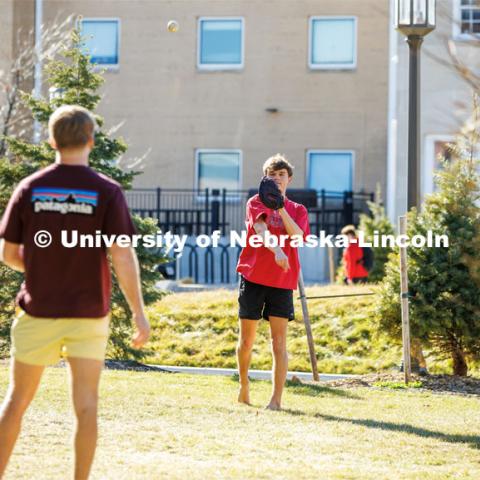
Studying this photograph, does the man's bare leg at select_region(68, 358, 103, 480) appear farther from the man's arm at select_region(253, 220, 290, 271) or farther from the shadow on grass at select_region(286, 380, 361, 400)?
the shadow on grass at select_region(286, 380, 361, 400)

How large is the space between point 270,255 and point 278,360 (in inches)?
33.9

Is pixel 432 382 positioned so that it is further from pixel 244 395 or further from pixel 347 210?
pixel 347 210

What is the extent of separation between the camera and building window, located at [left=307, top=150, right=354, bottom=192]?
92.7 feet

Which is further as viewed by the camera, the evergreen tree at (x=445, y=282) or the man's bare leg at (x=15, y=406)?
the evergreen tree at (x=445, y=282)

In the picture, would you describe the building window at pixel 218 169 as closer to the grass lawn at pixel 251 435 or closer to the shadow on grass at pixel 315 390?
the shadow on grass at pixel 315 390

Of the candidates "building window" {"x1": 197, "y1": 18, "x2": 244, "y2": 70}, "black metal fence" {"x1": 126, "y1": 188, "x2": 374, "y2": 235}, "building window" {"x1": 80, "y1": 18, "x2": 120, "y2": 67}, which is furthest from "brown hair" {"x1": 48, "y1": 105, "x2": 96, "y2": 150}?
"building window" {"x1": 80, "y1": 18, "x2": 120, "y2": 67}

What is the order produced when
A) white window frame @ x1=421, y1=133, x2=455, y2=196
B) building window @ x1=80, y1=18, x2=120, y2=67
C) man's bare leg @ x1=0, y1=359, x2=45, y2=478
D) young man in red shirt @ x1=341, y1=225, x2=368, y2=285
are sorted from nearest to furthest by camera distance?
man's bare leg @ x1=0, y1=359, x2=45, y2=478
young man in red shirt @ x1=341, y1=225, x2=368, y2=285
white window frame @ x1=421, y1=133, x2=455, y2=196
building window @ x1=80, y1=18, x2=120, y2=67

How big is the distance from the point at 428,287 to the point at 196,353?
3.92m

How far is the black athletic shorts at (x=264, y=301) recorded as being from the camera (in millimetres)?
9203

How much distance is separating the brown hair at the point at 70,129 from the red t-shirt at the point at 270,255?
3.77 meters

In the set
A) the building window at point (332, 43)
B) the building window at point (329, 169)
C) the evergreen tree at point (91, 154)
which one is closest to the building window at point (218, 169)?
the building window at point (329, 169)

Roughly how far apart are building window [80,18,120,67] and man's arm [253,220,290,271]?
20.7 m
